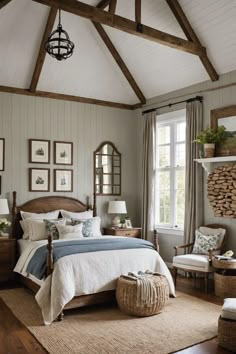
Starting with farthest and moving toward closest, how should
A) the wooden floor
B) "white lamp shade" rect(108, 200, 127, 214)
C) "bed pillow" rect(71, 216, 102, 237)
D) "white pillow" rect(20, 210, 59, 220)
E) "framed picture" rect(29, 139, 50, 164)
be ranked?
"white lamp shade" rect(108, 200, 127, 214), "framed picture" rect(29, 139, 50, 164), "white pillow" rect(20, 210, 59, 220), "bed pillow" rect(71, 216, 102, 237), the wooden floor

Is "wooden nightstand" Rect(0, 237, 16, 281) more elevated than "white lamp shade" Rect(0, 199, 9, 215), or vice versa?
"white lamp shade" Rect(0, 199, 9, 215)

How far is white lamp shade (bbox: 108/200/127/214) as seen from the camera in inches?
290

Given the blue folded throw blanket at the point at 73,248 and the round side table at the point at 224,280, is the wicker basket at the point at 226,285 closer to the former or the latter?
the round side table at the point at 224,280

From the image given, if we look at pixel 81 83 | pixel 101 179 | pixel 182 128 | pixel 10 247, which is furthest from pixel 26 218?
pixel 182 128

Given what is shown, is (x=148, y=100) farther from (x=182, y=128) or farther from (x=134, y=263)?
(x=134, y=263)

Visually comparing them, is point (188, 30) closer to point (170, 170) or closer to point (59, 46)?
point (59, 46)

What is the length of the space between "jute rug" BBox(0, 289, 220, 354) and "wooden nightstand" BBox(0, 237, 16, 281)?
109 centimetres

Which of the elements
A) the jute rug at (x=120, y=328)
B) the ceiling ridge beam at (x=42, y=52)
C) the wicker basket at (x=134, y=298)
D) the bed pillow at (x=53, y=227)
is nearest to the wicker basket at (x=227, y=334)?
the jute rug at (x=120, y=328)

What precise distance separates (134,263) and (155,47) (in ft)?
12.4

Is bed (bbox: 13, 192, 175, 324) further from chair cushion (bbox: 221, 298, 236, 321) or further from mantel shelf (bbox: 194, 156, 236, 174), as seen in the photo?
mantel shelf (bbox: 194, 156, 236, 174)

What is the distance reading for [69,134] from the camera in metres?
7.43

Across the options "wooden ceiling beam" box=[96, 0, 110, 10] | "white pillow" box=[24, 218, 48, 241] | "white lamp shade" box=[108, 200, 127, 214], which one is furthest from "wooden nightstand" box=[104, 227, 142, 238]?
"wooden ceiling beam" box=[96, 0, 110, 10]

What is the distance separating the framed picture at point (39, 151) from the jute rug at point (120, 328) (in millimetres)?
2797

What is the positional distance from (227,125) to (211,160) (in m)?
0.63
